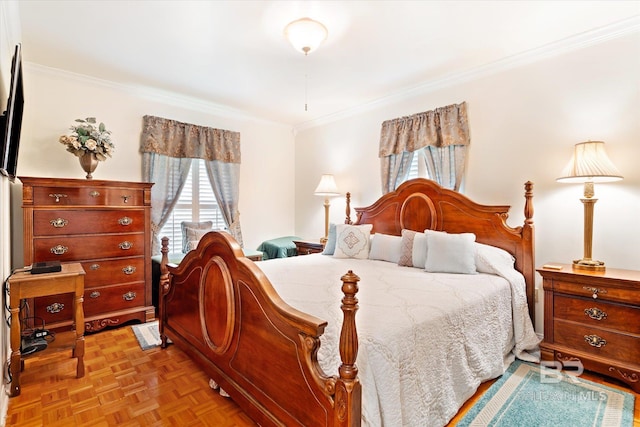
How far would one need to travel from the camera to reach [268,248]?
478 cm

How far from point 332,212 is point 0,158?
359 centimetres

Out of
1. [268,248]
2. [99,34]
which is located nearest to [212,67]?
[99,34]

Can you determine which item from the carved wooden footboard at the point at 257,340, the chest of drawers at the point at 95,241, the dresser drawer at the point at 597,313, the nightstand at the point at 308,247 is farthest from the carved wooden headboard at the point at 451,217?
the chest of drawers at the point at 95,241

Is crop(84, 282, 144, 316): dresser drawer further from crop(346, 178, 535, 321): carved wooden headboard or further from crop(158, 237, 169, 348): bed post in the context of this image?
crop(346, 178, 535, 321): carved wooden headboard

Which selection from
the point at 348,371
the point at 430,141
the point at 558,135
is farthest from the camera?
the point at 430,141

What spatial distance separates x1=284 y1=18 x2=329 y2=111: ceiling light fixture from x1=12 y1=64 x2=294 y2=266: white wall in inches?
91.9

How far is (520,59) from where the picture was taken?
114 inches

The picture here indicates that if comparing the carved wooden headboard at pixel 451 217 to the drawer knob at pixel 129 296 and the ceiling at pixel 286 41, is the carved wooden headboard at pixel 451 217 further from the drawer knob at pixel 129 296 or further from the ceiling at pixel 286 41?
the drawer knob at pixel 129 296

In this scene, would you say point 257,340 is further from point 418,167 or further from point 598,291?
point 418,167

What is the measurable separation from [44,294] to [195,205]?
221 cm

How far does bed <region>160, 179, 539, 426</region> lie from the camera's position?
131 cm

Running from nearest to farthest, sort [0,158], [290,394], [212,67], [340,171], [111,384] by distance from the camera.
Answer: [290,394] < [0,158] < [111,384] < [212,67] < [340,171]

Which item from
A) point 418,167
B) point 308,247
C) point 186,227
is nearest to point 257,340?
point 308,247

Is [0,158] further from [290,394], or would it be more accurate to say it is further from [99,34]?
[290,394]
